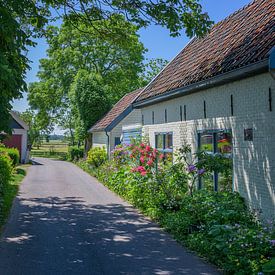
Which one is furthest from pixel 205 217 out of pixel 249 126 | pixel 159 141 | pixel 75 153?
pixel 75 153

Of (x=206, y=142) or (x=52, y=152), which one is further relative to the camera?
(x=52, y=152)

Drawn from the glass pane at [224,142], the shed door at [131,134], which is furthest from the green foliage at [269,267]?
the shed door at [131,134]

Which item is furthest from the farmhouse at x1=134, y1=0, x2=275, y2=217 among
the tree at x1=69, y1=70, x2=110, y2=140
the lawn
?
the lawn

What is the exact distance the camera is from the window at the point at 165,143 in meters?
12.3

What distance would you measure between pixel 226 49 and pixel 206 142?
257 centimetres

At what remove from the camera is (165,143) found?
508 inches

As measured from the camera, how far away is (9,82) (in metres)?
6.02

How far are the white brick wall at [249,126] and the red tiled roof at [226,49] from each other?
19.0 inches

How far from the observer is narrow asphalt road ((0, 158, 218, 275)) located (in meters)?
5.91

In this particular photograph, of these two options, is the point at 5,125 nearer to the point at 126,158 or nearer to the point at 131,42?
the point at 131,42

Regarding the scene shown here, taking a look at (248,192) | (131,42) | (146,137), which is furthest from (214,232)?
(146,137)

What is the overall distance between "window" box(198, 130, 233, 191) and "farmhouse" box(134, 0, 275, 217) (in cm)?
3

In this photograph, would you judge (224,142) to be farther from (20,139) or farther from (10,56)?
(20,139)

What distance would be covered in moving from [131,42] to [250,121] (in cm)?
548
